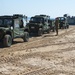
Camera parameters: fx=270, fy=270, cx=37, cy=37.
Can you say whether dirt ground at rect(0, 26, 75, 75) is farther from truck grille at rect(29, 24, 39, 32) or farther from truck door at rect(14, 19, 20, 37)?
truck grille at rect(29, 24, 39, 32)

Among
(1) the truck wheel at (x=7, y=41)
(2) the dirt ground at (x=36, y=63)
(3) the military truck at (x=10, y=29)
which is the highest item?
(3) the military truck at (x=10, y=29)

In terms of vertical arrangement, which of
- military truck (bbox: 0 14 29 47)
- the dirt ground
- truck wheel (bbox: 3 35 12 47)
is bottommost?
the dirt ground

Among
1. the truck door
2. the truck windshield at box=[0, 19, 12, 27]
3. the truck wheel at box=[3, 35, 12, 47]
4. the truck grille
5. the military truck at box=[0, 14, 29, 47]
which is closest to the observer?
the truck wheel at box=[3, 35, 12, 47]

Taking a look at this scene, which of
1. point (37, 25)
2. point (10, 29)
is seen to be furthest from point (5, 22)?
point (37, 25)

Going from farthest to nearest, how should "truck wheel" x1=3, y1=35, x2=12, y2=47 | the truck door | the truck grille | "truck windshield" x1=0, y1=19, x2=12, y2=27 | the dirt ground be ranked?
1. the truck grille
2. the truck door
3. "truck windshield" x1=0, y1=19, x2=12, y2=27
4. "truck wheel" x1=3, y1=35, x2=12, y2=47
5. the dirt ground

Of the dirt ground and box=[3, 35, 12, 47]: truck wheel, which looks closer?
the dirt ground

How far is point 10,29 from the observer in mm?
15906

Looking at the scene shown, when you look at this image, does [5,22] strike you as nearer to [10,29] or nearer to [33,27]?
[10,29]

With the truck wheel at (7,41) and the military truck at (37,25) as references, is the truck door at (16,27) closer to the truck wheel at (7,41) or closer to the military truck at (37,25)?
the truck wheel at (7,41)

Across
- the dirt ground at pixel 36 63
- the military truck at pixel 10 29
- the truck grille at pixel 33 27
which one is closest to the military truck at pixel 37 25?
the truck grille at pixel 33 27

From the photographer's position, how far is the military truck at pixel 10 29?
15.5m

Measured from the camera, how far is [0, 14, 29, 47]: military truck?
50.8 ft

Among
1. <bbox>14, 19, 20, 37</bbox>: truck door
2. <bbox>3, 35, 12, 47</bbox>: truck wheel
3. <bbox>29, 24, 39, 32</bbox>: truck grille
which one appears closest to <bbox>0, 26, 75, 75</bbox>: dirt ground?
<bbox>3, 35, 12, 47</bbox>: truck wheel

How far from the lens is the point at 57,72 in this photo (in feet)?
31.3
